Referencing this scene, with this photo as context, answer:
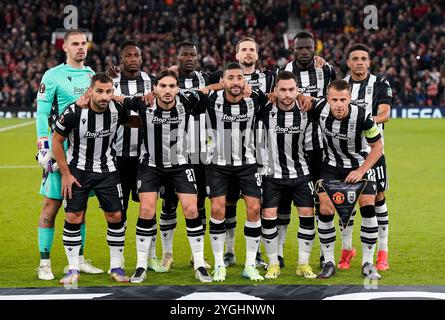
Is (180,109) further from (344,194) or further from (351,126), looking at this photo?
(344,194)

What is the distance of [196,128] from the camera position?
7.96 m

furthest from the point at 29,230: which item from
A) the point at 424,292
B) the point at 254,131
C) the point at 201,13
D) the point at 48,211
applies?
the point at 201,13

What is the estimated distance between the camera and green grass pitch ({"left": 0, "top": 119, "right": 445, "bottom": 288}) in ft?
24.3

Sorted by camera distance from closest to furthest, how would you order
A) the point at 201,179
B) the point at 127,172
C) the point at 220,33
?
the point at 127,172, the point at 201,179, the point at 220,33

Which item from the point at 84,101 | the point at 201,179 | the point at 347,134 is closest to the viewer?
the point at 84,101

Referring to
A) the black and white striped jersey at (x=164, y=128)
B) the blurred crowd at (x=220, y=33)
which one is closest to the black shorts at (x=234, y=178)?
the black and white striped jersey at (x=164, y=128)

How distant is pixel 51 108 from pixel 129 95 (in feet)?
2.58

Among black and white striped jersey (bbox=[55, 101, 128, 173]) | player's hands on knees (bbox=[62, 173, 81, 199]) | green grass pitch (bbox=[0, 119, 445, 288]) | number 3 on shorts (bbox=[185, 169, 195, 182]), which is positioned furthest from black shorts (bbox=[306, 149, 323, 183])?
player's hands on knees (bbox=[62, 173, 81, 199])

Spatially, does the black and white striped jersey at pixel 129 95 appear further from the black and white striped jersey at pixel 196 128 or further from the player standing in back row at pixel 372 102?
the player standing in back row at pixel 372 102

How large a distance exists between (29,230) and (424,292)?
5371 mm

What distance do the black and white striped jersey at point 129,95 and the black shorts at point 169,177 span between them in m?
0.41

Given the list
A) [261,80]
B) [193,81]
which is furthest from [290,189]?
[193,81]

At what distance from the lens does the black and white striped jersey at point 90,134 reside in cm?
720

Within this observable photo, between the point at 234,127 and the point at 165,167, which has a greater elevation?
the point at 234,127
